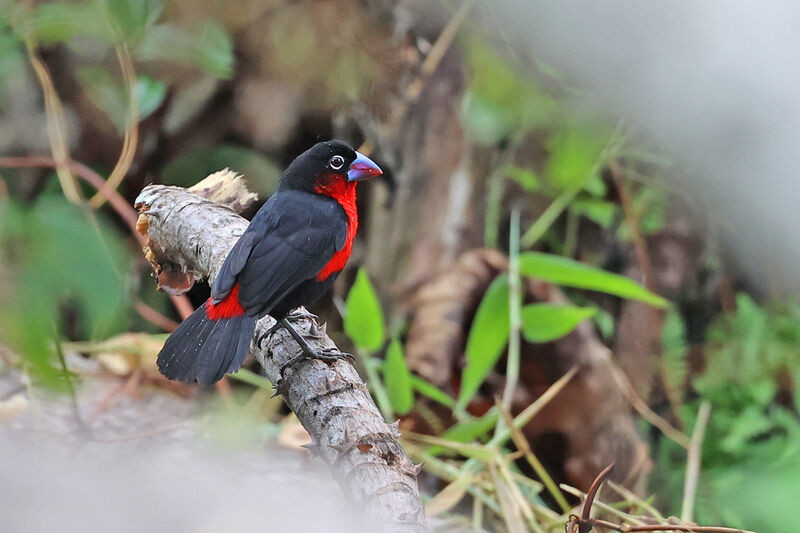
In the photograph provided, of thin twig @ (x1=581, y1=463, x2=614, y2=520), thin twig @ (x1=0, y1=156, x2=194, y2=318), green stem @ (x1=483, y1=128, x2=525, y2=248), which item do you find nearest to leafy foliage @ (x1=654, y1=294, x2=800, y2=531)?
green stem @ (x1=483, y1=128, x2=525, y2=248)

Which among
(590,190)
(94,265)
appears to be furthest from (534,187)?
(94,265)

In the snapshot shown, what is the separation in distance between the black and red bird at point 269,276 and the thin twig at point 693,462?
1.62 metres

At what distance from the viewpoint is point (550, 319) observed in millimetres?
3238

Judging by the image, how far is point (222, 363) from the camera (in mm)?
1723

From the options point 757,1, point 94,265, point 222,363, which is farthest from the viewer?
point 222,363

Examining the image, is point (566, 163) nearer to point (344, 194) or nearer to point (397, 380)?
point (397, 380)

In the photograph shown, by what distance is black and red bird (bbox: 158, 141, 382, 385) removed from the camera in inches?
69.6

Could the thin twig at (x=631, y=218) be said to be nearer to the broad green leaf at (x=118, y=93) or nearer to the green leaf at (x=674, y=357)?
the green leaf at (x=674, y=357)

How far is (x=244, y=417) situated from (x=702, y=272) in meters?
2.76

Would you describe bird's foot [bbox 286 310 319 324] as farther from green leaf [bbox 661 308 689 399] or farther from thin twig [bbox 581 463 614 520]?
green leaf [bbox 661 308 689 399]

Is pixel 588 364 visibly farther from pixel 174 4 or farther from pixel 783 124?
pixel 783 124

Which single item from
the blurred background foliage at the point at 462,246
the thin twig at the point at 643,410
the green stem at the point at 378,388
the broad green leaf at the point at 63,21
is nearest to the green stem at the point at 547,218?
the blurred background foliage at the point at 462,246

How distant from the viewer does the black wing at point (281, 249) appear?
1.89 metres

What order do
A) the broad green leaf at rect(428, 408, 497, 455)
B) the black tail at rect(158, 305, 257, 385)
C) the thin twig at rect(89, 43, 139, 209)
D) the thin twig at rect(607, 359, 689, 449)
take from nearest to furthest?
the black tail at rect(158, 305, 257, 385) → the broad green leaf at rect(428, 408, 497, 455) → the thin twig at rect(89, 43, 139, 209) → the thin twig at rect(607, 359, 689, 449)
